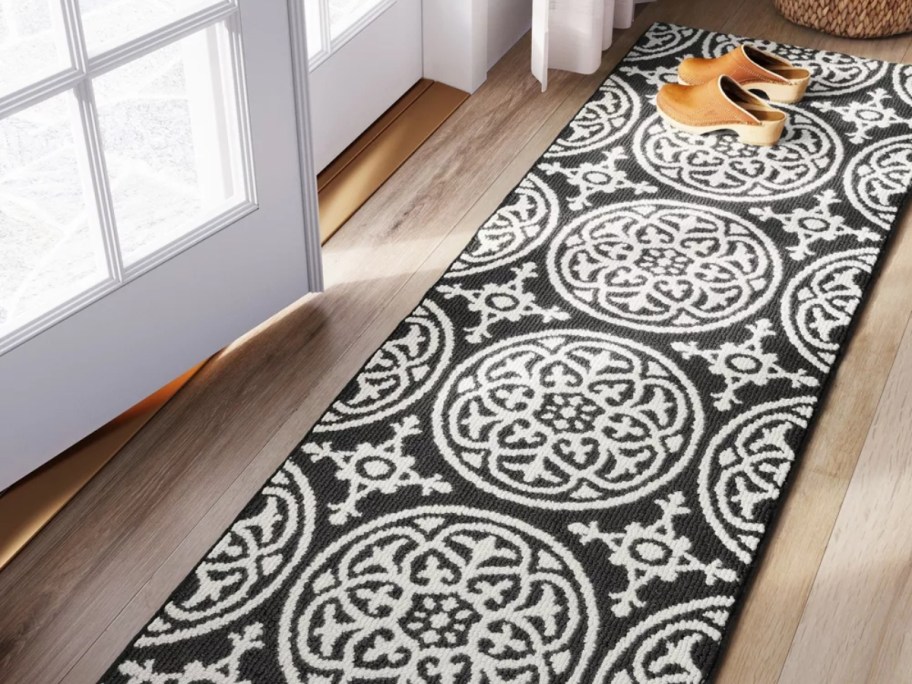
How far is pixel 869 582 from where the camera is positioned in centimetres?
171

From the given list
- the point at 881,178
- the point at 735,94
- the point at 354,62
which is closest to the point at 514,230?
the point at 354,62

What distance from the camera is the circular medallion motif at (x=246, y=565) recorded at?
1.65 m

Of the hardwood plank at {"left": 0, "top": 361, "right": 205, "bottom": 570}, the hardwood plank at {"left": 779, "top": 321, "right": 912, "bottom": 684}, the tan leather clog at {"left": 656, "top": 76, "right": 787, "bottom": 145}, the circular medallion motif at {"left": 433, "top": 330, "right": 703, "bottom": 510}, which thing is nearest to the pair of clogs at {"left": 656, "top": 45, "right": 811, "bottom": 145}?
the tan leather clog at {"left": 656, "top": 76, "right": 787, "bottom": 145}

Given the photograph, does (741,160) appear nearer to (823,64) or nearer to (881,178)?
(881,178)

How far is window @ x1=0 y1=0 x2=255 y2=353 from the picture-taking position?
64.2 inches

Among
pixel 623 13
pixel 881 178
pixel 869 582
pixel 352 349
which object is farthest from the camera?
pixel 623 13

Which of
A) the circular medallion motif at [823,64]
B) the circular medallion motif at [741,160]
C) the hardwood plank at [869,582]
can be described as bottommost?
the hardwood plank at [869,582]

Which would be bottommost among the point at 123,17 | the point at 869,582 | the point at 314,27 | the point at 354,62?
the point at 869,582

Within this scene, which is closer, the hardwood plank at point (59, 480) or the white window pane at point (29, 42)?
the white window pane at point (29, 42)

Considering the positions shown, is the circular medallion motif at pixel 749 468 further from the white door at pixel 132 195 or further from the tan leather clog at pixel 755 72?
the tan leather clog at pixel 755 72

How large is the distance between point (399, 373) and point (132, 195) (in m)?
0.53

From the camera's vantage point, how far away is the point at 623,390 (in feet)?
6.68

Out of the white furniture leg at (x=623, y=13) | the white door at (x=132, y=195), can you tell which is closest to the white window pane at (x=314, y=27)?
the white door at (x=132, y=195)

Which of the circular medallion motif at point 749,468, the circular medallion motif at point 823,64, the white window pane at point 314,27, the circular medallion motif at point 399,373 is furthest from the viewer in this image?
the circular medallion motif at point 823,64
